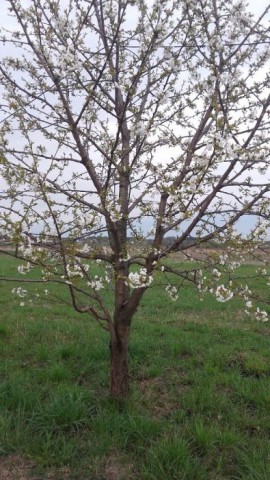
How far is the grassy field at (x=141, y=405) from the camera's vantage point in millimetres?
3328

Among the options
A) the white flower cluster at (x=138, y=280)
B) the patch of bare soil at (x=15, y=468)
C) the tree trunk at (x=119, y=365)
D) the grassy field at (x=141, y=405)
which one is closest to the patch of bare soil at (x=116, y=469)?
the grassy field at (x=141, y=405)

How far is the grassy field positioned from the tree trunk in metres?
0.11

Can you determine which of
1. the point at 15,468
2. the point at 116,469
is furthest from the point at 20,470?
the point at 116,469

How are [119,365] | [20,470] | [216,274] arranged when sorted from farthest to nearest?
[119,365], [216,274], [20,470]

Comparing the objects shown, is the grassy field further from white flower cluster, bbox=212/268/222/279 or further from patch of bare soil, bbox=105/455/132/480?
white flower cluster, bbox=212/268/222/279

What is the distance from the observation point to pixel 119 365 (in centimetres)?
413

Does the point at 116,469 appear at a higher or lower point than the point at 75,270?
lower

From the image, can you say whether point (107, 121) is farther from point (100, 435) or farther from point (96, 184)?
point (100, 435)

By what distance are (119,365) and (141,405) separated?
41 centimetres

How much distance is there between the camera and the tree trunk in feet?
13.5

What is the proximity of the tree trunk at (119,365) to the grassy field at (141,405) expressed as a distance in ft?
0.37

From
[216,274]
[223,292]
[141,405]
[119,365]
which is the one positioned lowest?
[141,405]

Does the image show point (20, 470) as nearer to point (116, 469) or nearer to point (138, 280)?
point (116, 469)

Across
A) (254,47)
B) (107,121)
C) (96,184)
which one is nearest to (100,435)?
(96,184)
